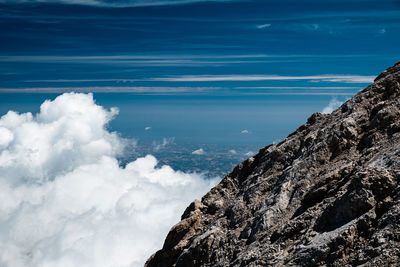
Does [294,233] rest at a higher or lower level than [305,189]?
lower

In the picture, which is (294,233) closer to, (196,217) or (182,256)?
(182,256)

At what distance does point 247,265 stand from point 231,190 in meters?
17.0

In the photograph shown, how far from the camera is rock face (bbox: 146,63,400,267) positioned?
19703 millimetres

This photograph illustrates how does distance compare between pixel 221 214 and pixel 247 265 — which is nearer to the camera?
pixel 247 265

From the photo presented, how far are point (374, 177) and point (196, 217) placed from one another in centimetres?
2044

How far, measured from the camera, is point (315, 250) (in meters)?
20.3

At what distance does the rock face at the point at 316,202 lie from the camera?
64.6ft

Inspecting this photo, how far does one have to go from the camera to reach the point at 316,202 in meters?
26.1

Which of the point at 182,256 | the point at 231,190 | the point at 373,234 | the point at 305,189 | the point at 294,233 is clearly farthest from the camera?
the point at 231,190

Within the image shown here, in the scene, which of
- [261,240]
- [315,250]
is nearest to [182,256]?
[261,240]

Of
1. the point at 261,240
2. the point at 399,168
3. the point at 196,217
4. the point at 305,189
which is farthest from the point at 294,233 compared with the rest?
the point at 196,217

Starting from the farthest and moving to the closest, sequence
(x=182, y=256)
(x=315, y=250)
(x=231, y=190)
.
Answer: (x=231, y=190) < (x=182, y=256) < (x=315, y=250)

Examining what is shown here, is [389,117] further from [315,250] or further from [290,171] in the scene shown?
[315,250]

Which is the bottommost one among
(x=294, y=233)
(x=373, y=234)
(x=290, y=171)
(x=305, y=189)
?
(x=373, y=234)
